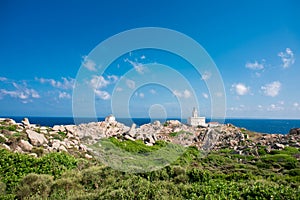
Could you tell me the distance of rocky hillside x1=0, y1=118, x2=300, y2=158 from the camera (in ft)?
43.2

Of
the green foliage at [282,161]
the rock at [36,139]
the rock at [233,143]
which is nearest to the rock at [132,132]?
the rock at [36,139]

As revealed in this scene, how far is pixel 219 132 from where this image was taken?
24.3 meters

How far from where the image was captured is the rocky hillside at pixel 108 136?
1317 centimetres

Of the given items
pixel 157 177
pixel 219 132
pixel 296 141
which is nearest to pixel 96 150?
pixel 157 177

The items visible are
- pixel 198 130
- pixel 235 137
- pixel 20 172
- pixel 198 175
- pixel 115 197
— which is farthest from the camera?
pixel 198 130

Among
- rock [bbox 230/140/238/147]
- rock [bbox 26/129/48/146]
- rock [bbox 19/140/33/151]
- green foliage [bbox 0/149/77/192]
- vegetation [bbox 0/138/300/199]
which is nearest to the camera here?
vegetation [bbox 0/138/300/199]

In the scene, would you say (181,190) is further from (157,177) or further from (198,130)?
(198,130)

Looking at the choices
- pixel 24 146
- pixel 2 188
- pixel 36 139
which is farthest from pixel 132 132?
pixel 2 188

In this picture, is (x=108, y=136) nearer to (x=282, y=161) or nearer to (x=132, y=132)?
(x=132, y=132)

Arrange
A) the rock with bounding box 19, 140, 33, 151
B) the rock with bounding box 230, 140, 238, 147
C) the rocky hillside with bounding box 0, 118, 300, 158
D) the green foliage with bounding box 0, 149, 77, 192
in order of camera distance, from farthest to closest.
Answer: the rock with bounding box 230, 140, 238, 147, the rocky hillside with bounding box 0, 118, 300, 158, the rock with bounding box 19, 140, 33, 151, the green foliage with bounding box 0, 149, 77, 192

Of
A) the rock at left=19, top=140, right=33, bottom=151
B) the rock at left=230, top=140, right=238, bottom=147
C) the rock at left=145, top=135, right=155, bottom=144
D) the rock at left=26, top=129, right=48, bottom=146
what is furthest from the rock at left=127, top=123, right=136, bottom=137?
the rock at left=19, top=140, right=33, bottom=151

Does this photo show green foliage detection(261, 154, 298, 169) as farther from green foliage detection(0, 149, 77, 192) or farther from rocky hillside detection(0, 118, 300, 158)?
green foliage detection(0, 149, 77, 192)

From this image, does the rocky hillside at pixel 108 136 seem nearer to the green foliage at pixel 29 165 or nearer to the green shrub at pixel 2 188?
the green foliage at pixel 29 165

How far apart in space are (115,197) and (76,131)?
15.4 metres
